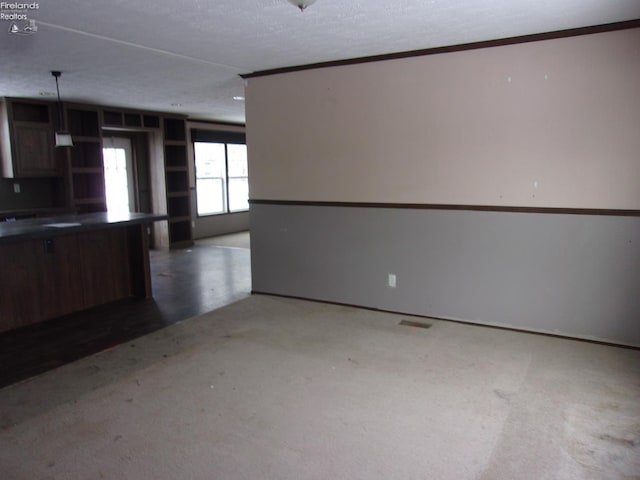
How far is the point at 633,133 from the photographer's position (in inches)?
128

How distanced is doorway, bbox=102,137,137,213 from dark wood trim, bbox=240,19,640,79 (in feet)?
12.2

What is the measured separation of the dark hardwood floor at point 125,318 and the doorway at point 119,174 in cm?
162

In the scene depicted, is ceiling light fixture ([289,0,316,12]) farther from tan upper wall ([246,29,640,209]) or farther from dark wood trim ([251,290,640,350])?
dark wood trim ([251,290,640,350])

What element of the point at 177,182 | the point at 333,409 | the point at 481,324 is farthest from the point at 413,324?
the point at 177,182

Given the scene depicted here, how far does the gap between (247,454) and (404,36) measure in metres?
2.97

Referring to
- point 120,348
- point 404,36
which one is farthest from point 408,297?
point 120,348

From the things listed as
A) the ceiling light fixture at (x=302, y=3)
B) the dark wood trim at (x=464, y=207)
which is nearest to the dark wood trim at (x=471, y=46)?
the dark wood trim at (x=464, y=207)

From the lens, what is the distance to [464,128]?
3.79 meters

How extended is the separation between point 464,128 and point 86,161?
17.7 feet

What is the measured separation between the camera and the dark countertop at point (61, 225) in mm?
3644

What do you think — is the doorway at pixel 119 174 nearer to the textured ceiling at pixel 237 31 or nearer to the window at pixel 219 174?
A: the window at pixel 219 174

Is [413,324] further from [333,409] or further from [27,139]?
[27,139]

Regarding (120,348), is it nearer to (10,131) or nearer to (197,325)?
(197,325)

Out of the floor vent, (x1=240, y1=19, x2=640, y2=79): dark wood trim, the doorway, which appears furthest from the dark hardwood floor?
(x1=240, y1=19, x2=640, y2=79): dark wood trim
